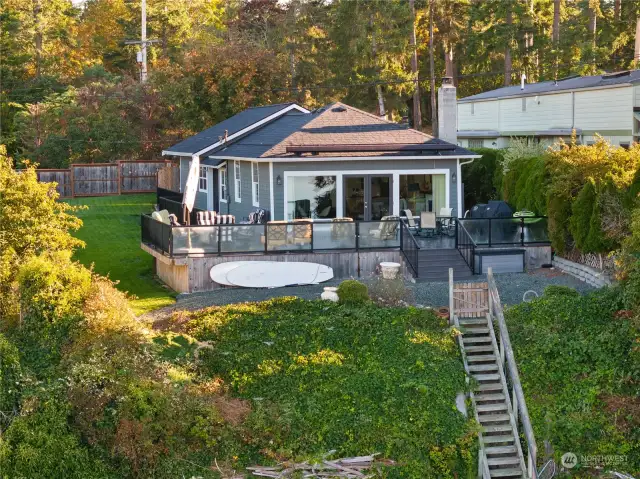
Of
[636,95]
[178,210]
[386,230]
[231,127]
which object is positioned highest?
[636,95]

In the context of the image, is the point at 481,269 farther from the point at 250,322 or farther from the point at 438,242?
the point at 250,322

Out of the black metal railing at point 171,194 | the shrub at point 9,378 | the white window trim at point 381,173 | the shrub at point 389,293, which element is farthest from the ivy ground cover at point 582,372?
the black metal railing at point 171,194

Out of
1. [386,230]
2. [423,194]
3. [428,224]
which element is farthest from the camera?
[423,194]

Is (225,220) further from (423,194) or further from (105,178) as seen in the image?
(105,178)

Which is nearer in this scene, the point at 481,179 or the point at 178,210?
the point at 178,210

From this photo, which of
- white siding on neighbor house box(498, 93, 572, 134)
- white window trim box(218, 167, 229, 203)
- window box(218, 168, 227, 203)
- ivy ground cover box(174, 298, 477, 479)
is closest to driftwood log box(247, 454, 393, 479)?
ivy ground cover box(174, 298, 477, 479)

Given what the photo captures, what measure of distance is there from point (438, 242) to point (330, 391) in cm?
854

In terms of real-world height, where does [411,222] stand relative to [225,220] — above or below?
below

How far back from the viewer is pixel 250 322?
20.0m

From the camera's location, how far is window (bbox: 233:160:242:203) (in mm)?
30688

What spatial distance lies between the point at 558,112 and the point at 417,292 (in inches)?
674

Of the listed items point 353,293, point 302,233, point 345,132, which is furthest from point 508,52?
point 353,293

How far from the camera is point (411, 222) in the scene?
86.8 ft

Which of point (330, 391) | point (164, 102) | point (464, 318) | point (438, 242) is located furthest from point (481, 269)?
point (164, 102)
